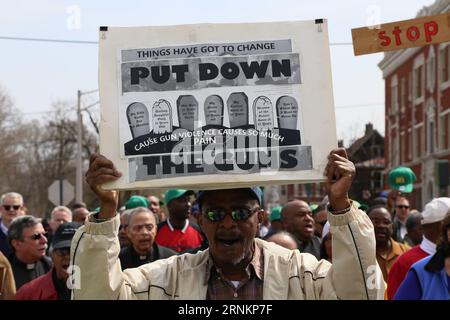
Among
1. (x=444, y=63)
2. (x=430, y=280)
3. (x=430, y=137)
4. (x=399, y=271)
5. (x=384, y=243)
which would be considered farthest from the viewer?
(x=430, y=137)

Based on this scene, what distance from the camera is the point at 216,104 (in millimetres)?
4062

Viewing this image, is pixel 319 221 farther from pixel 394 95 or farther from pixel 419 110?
pixel 394 95

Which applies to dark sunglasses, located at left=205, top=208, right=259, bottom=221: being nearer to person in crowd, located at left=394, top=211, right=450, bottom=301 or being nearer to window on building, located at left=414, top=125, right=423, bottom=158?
person in crowd, located at left=394, top=211, right=450, bottom=301

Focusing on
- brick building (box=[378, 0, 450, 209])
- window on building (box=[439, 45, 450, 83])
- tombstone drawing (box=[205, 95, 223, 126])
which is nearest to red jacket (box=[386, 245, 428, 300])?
tombstone drawing (box=[205, 95, 223, 126])

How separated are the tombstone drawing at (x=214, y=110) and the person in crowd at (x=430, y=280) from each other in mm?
1681

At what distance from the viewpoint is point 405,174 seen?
13.8 meters

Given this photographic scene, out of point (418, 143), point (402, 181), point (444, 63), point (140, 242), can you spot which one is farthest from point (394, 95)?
point (140, 242)

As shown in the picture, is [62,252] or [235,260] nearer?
[235,260]

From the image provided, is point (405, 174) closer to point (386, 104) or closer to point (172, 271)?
point (172, 271)

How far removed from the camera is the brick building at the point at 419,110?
47.5 meters

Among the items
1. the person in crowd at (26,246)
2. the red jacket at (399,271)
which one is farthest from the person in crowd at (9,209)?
the red jacket at (399,271)

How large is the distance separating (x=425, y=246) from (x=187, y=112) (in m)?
3.64

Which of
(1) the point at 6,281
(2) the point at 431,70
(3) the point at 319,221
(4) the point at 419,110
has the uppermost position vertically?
(2) the point at 431,70
